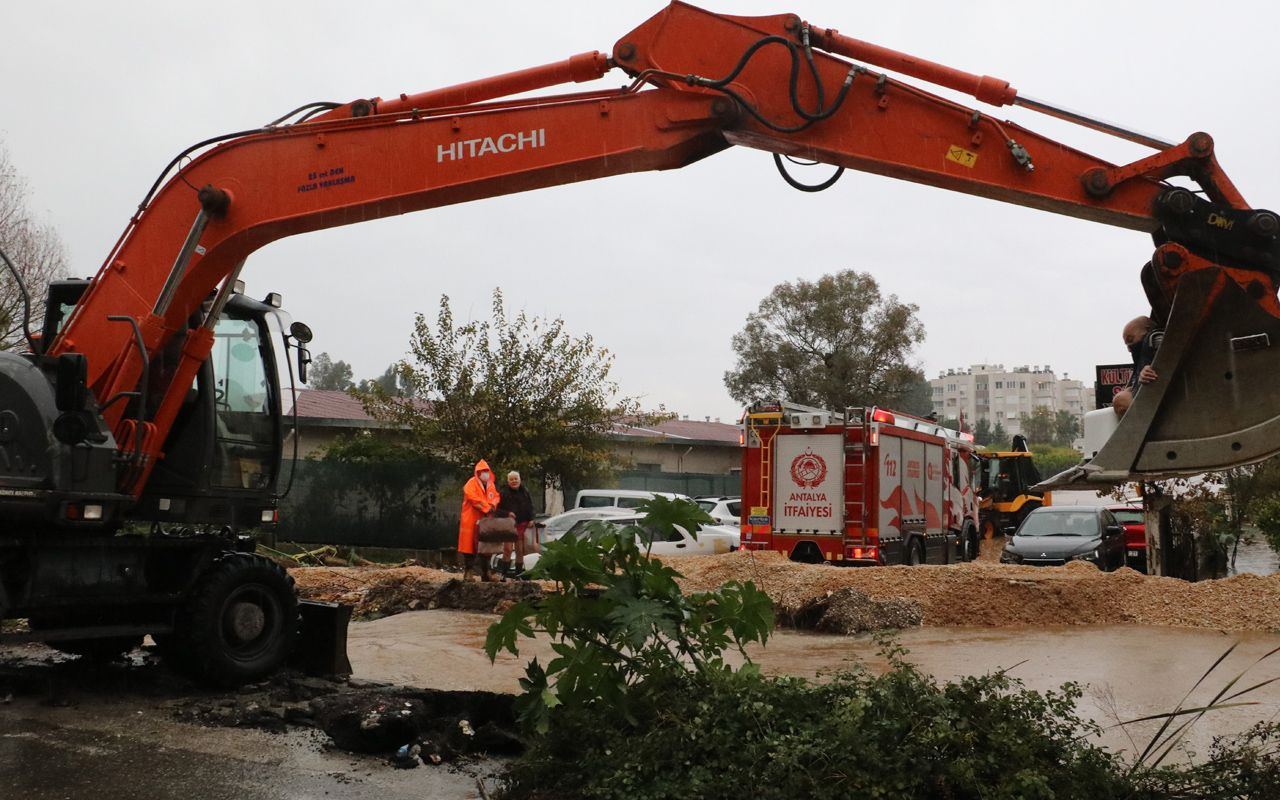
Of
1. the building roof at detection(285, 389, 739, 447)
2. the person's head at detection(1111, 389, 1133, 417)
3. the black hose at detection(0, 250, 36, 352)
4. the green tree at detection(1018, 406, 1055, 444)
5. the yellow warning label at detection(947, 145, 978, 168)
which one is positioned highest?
the green tree at detection(1018, 406, 1055, 444)

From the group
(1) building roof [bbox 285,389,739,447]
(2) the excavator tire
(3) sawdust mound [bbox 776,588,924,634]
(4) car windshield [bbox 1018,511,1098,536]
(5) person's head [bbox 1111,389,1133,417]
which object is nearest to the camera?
(5) person's head [bbox 1111,389,1133,417]

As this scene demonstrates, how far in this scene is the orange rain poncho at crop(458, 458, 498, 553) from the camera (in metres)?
16.2

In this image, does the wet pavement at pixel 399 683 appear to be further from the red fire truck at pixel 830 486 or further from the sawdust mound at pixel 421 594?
the red fire truck at pixel 830 486

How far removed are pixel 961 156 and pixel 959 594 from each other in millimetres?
9105

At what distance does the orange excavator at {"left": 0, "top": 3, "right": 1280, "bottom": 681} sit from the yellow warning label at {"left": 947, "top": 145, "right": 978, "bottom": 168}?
0.02m

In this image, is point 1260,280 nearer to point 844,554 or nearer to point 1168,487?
point 844,554

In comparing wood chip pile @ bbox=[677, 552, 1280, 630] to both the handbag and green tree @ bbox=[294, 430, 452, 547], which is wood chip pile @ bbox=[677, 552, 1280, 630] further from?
green tree @ bbox=[294, 430, 452, 547]

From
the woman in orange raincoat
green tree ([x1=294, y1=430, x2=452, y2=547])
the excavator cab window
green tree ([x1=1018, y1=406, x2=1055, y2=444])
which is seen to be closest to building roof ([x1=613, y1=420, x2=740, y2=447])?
green tree ([x1=294, y1=430, x2=452, y2=547])

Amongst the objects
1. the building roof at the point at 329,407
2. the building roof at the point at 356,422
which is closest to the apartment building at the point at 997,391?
the building roof at the point at 356,422

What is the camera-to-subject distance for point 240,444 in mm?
8906

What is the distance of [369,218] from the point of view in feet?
25.4

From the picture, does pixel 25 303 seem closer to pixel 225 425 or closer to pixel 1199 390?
pixel 225 425

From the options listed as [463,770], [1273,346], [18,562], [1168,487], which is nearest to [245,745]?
[463,770]

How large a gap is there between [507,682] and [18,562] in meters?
3.61
